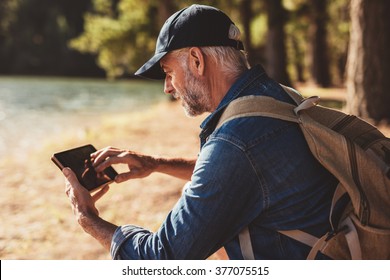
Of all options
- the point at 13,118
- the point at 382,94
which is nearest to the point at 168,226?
the point at 382,94

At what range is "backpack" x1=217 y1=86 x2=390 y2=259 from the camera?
6.18ft

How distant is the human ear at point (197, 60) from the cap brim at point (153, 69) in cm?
12

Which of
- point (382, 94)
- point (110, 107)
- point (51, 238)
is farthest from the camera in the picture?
point (110, 107)

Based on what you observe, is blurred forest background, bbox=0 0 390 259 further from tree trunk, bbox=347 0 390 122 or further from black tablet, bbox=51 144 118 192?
black tablet, bbox=51 144 118 192

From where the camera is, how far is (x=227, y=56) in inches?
82.2

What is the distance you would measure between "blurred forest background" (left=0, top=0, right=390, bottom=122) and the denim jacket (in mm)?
5994

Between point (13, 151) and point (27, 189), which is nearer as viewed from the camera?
point (27, 189)

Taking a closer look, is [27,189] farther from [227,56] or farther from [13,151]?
[227,56]

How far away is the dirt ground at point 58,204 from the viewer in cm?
435

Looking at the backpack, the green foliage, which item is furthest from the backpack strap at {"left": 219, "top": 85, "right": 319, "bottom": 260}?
the green foliage

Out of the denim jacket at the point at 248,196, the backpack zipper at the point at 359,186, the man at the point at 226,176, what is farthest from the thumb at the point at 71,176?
the backpack zipper at the point at 359,186

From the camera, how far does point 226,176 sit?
177 centimetres

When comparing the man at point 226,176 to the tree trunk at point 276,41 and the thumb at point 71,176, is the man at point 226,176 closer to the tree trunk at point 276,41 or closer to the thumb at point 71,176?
the thumb at point 71,176

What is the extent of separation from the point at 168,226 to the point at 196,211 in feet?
0.47
